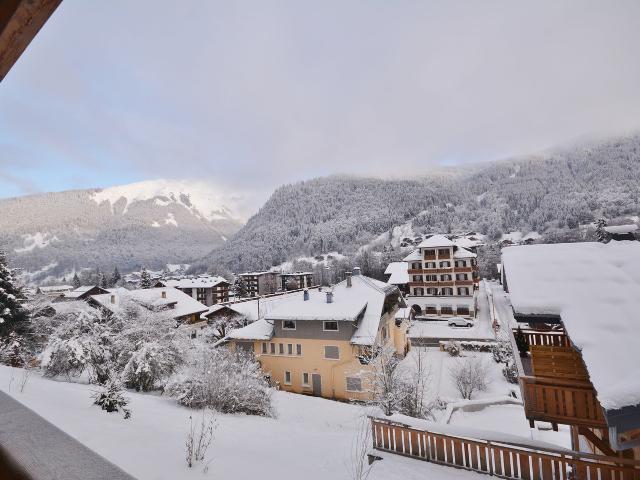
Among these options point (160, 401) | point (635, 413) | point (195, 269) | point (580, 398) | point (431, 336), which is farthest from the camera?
point (195, 269)

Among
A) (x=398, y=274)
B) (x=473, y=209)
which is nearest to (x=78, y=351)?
(x=398, y=274)

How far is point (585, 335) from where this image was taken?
15.8 feet

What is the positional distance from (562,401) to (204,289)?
231ft

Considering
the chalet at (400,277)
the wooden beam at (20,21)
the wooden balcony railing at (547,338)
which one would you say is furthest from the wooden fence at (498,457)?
the chalet at (400,277)

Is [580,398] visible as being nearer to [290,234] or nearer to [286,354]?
[286,354]

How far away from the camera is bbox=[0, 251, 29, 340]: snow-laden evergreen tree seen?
76.6ft

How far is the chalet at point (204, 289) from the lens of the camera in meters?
68.8

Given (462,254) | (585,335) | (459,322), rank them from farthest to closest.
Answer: (462,254)
(459,322)
(585,335)

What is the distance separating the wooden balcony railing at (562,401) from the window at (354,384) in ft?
57.2

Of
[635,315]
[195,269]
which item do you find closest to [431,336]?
[635,315]

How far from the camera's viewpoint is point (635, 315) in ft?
16.1

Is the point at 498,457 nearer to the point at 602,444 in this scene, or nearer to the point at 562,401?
the point at 602,444

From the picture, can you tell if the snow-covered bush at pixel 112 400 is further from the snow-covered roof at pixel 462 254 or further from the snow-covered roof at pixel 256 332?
the snow-covered roof at pixel 462 254

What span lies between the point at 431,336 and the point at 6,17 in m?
37.4
